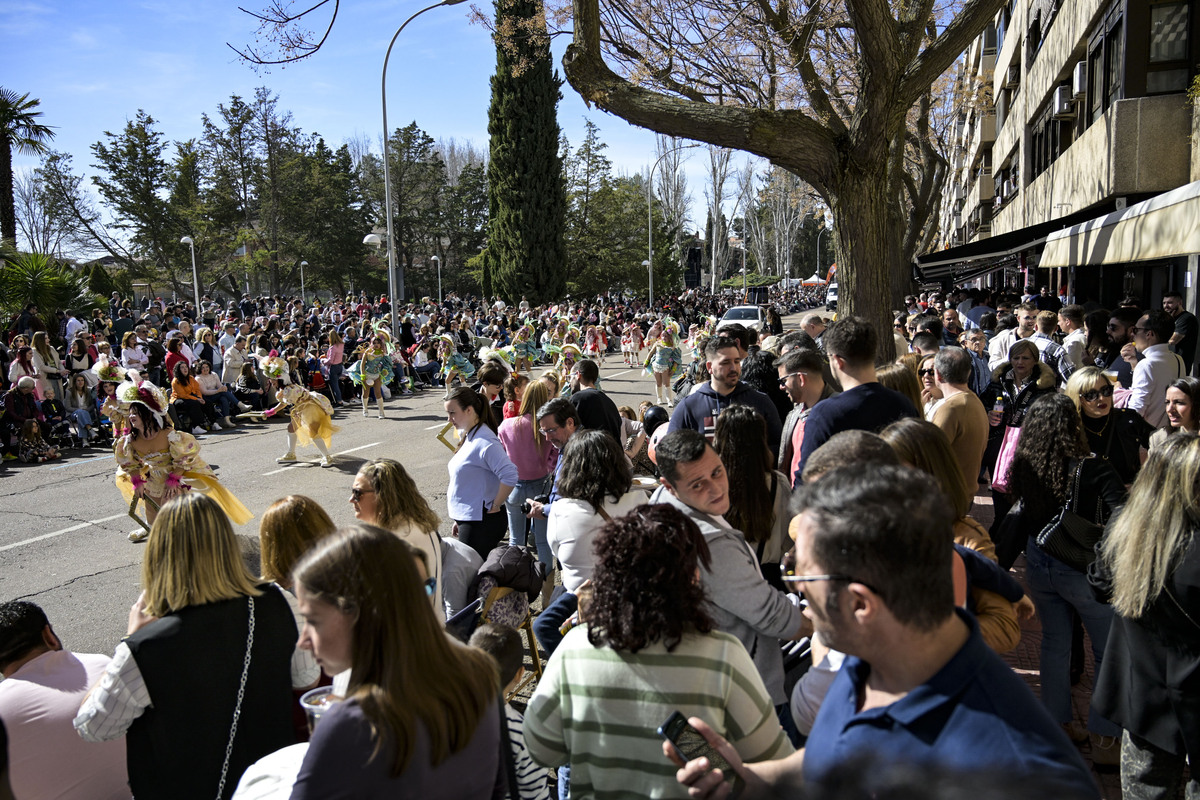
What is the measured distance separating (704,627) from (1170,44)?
15.7 m

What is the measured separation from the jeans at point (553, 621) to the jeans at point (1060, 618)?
2.25 meters

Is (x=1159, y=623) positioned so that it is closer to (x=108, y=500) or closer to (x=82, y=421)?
(x=108, y=500)

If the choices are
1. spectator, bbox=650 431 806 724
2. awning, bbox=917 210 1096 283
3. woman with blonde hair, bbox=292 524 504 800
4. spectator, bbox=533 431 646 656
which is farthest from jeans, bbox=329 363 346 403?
woman with blonde hair, bbox=292 524 504 800

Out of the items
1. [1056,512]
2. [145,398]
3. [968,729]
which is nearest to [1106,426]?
[1056,512]

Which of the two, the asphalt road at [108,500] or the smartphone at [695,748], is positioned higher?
the smartphone at [695,748]

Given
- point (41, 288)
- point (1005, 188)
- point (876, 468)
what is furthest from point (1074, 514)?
point (1005, 188)

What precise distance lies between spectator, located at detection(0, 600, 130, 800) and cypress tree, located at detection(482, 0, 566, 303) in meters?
39.7

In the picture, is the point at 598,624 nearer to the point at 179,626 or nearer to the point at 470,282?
the point at 179,626

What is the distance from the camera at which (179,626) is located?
268cm

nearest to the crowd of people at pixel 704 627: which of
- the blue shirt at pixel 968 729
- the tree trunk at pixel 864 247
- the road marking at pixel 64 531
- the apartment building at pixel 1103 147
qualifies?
the blue shirt at pixel 968 729

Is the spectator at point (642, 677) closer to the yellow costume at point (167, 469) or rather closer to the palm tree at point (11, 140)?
the yellow costume at point (167, 469)

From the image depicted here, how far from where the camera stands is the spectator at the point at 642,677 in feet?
7.03

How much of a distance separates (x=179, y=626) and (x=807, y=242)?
379 feet

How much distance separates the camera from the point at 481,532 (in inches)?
219
